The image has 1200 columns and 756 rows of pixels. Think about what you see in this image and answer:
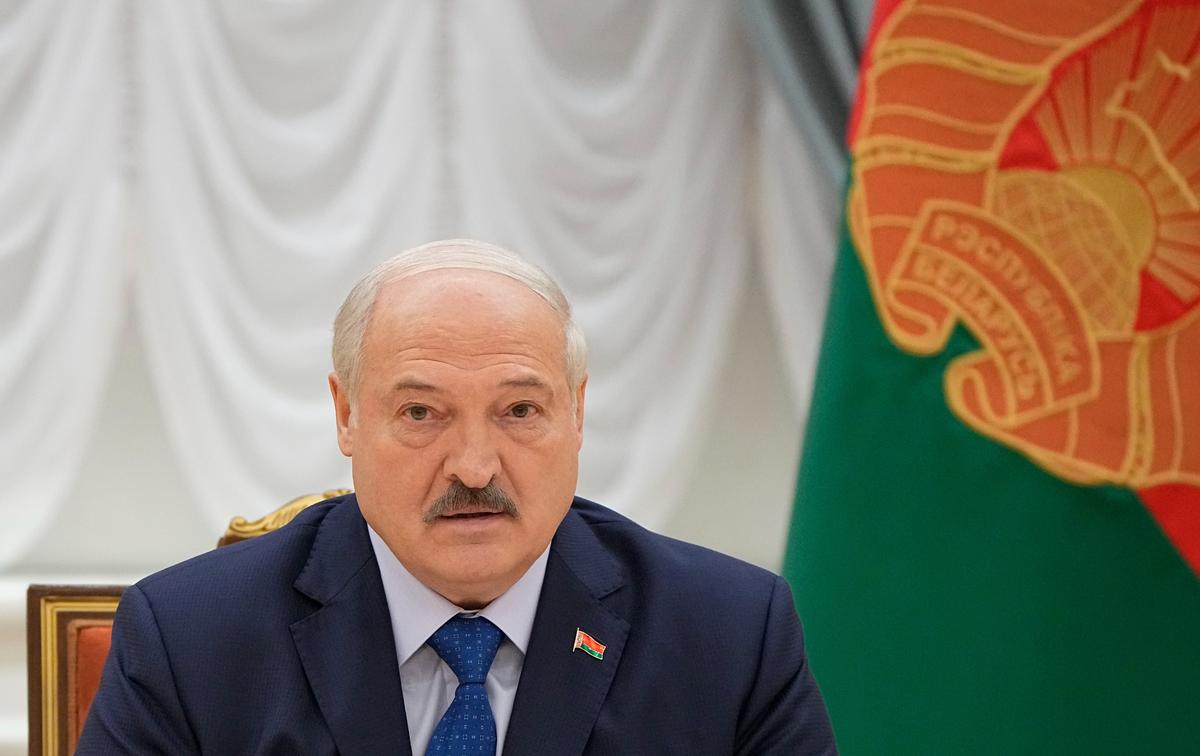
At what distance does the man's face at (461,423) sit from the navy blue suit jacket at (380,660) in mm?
132

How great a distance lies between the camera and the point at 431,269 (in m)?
1.61

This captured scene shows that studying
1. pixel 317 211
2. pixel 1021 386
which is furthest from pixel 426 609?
pixel 317 211

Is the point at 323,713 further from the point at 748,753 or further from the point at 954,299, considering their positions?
the point at 954,299

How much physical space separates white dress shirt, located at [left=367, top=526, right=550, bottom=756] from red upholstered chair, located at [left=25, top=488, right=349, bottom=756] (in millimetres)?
798

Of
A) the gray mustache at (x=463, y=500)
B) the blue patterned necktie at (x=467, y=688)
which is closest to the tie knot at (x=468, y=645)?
the blue patterned necktie at (x=467, y=688)

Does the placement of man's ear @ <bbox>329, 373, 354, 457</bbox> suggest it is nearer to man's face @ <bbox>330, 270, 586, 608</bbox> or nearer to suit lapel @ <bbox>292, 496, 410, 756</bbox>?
man's face @ <bbox>330, 270, 586, 608</bbox>

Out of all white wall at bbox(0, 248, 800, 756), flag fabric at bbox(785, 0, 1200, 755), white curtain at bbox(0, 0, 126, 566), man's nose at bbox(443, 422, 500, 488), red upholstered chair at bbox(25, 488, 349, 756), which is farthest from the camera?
white wall at bbox(0, 248, 800, 756)

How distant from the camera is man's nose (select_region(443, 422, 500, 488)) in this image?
1.50m

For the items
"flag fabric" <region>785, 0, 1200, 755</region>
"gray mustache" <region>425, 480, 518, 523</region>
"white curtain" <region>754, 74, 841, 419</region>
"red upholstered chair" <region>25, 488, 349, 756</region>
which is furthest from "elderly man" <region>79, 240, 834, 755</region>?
"white curtain" <region>754, 74, 841, 419</region>

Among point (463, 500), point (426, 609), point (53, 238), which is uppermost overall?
point (53, 238)

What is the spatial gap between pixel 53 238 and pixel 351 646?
255 centimetres

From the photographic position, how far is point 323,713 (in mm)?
1557

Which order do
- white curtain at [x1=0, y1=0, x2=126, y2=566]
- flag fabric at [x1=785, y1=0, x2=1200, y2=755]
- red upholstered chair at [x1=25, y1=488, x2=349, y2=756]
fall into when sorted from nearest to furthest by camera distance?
red upholstered chair at [x1=25, y1=488, x2=349, y2=756] → flag fabric at [x1=785, y1=0, x2=1200, y2=755] → white curtain at [x1=0, y1=0, x2=126, y2=566]

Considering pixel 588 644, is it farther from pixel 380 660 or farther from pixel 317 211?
pixel 317 211
